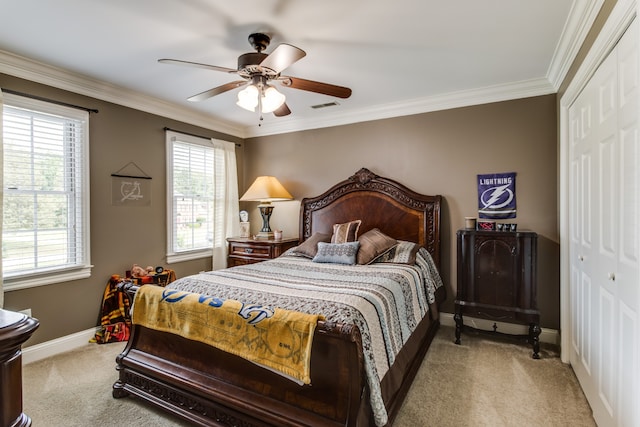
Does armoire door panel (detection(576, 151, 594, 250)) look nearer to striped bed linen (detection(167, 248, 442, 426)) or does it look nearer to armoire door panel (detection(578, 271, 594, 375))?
armoire door panel (detection(578, 271, 594, 375))

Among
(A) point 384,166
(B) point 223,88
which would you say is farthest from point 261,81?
(A) point 384,166

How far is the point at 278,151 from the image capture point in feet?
15.6

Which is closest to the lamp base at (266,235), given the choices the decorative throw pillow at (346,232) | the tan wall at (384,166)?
the tan wall at (384,166)

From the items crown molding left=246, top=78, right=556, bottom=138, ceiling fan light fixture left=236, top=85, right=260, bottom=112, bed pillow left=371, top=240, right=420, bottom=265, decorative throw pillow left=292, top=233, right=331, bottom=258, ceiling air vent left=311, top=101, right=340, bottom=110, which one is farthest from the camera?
ceiling air vent left=311, top=101, right=340, bottom=110

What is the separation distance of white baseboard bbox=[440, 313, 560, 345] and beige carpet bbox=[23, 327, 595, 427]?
202mm

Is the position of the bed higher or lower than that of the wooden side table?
lower

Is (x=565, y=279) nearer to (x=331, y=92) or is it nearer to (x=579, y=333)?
(x=579, y=333)

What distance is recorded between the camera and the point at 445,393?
229cm

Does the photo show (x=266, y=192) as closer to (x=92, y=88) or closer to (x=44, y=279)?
(x=92, y=88)

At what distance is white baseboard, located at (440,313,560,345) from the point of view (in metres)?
3.14

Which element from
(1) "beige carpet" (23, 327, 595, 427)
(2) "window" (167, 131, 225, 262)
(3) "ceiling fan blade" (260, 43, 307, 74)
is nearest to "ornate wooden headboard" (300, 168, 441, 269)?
(1) "beige carpet" (23, 327, 595, 427)

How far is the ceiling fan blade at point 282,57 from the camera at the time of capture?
6.18ft

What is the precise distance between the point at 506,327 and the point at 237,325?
2.91 m

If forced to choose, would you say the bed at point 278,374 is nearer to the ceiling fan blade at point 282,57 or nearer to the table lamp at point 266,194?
the table lamp at point 266,194
